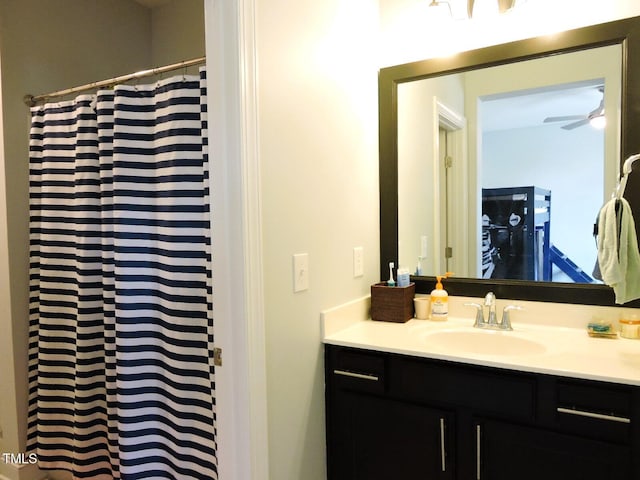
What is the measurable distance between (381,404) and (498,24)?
1.58 metres

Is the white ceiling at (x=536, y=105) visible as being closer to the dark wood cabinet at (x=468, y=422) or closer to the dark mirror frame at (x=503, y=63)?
the dark mirror frame at (x=503, y=63)

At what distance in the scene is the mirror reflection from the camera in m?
1.62

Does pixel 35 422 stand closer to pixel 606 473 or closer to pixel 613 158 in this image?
pixel 606 473

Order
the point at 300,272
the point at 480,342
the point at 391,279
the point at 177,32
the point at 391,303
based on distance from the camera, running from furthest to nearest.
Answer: the point at 177,32
the point at 391,279
the point at 391,303
the point at 480,342
the point at 300,272

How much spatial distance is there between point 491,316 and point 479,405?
1.55 feet

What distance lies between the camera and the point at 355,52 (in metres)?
1.81

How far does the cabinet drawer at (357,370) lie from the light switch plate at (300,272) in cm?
31

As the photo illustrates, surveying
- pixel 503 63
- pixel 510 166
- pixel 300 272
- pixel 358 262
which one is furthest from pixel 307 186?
pixel 503 63

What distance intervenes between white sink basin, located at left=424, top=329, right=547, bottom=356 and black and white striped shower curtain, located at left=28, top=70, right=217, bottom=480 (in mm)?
888

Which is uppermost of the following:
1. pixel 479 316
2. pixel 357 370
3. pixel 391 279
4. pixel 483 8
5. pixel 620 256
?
pixel 483 8

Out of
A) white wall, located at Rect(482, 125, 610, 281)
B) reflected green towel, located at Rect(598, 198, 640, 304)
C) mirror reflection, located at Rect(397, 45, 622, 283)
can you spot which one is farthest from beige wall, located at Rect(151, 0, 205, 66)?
reflected green towel, located at Rect(598, 198, 640, 304)

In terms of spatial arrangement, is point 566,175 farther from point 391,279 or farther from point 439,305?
point 391,279

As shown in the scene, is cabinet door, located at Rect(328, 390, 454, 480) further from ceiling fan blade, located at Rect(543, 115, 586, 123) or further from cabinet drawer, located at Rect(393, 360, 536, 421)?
ceiling fan blade, located at Rect(543, 115, 586, 123)

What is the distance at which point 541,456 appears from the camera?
50.0 inches
